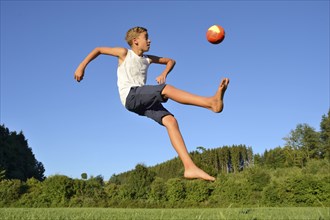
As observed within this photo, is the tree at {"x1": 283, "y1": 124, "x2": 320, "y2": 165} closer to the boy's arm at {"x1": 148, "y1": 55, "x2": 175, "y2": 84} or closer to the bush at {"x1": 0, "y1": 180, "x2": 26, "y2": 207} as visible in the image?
the bush at {"x1": 0, "y1": 180, "x2": 26, "y2": 207}

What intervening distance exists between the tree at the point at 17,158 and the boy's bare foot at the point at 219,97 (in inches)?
1389

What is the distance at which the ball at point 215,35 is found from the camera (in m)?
4.64

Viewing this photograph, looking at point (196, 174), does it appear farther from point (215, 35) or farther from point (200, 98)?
point (215, 35)

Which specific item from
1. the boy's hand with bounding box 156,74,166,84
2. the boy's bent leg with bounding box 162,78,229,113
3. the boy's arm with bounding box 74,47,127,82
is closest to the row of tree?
the boy's hand with bounding box 156,74,166,84

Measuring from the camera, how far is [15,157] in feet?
130

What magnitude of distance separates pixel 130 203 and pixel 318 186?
404 inches

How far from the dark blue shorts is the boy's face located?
2.26 ft

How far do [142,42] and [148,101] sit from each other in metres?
0.97

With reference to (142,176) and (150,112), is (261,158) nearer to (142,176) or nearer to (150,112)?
(142,176)

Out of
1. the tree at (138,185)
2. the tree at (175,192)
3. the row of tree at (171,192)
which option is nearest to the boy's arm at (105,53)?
the row of tree at (171,192)

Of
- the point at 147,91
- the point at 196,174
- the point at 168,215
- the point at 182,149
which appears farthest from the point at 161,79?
the point at 168,215

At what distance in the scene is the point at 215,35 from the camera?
466cm

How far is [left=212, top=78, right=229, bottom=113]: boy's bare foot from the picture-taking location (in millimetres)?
3659

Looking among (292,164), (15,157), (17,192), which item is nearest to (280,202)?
(17,192)
